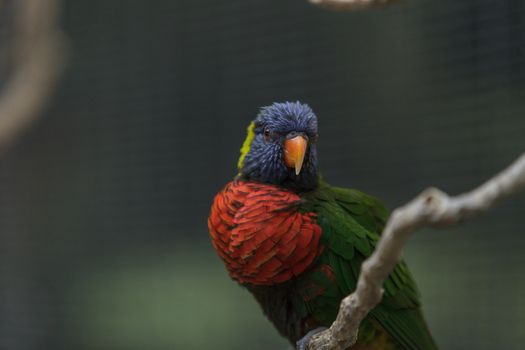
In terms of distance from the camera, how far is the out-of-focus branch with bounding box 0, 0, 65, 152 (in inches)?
67.5

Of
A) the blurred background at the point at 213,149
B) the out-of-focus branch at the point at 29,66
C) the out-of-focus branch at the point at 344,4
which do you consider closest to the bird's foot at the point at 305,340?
the out-of-focus branch at the point at 344,4

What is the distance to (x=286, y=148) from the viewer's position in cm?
112

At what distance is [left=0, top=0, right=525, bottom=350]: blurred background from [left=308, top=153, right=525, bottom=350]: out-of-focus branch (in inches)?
50.6

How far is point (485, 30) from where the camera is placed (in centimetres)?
187

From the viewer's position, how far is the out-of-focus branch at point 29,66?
1.71 meters

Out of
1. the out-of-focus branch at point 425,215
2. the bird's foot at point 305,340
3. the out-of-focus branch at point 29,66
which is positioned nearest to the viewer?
the out-of-focus branch at point 425,215

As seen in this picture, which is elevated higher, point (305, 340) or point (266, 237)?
point (266, 237)

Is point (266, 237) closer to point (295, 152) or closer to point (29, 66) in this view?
point (295, 152)

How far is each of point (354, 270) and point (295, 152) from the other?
204 mm

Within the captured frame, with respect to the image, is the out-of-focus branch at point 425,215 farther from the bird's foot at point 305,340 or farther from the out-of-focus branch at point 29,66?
the out-of-focus branch at point 29,66

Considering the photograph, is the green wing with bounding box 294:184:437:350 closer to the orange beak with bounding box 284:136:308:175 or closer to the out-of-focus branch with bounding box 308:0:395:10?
the orange beak with bounding box 284:136:308:175

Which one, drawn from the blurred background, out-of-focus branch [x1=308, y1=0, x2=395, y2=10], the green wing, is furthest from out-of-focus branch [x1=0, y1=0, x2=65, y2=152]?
out-of-focus branch [x1=308, y1=0, x2=395, y2=10]

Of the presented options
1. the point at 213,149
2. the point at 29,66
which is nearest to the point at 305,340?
the point at 29,66

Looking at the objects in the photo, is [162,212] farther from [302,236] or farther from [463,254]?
[302,236]
